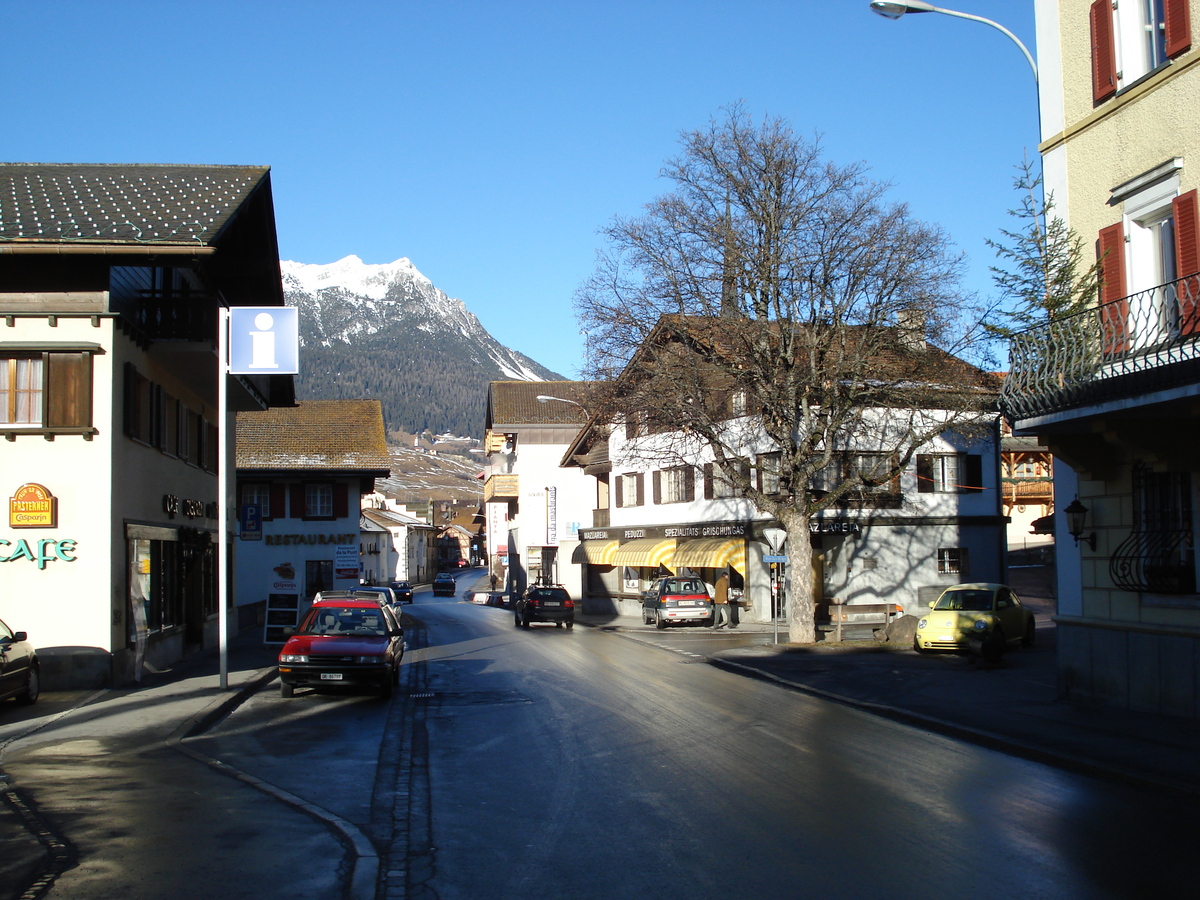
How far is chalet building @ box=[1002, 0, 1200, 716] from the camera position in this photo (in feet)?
41.2

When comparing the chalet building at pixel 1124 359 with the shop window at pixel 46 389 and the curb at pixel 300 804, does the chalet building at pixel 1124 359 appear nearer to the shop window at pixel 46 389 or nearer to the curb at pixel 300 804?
the curb at pixel 300 804

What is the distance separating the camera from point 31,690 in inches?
613

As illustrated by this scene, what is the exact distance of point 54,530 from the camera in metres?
17.5

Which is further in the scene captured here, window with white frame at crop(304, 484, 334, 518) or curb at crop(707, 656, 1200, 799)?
window with white frame at crop(304, 484, 334, 518)

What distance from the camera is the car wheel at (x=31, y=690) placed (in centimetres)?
1542

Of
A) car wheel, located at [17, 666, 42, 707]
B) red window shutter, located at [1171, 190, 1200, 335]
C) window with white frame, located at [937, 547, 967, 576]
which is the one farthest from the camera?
window with white frame, located at [937, 547, 967, 576]

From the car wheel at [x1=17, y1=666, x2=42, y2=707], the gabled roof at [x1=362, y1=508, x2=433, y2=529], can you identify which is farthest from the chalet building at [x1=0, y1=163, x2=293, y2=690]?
the gabled roof at [x1=362, y1=508, x2=433, y2=529]

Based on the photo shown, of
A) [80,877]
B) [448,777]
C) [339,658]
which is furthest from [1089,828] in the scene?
[339,658]

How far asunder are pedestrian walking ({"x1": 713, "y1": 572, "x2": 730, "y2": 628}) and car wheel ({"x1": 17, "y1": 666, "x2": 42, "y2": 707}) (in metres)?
24.6

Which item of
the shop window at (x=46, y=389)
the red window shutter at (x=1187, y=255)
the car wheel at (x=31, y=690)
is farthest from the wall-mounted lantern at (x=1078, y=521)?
the shop window at (x=46, y=389)

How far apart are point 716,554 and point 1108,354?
25.6 m

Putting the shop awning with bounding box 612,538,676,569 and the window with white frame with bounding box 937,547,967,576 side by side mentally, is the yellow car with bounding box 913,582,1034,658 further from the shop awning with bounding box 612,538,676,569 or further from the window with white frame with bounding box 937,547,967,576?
the shop awning with bounding box 612,538,676,569

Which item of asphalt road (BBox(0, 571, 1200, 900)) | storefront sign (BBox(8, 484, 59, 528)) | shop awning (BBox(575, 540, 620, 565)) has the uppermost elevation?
storefront sign (BBox(8, 484, 59, 528))

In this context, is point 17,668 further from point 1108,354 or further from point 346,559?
point 346,559
